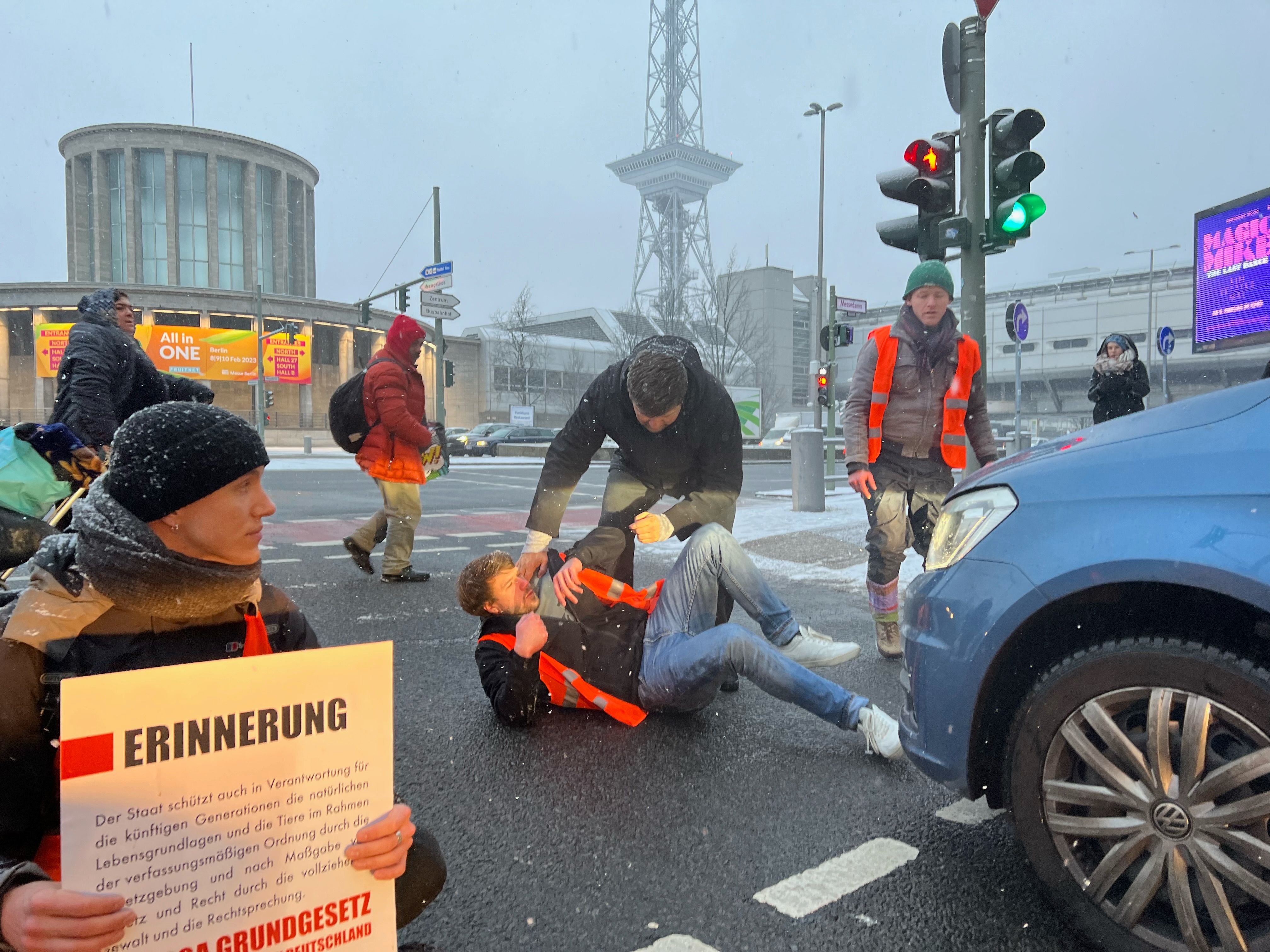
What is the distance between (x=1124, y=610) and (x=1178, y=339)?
64.1 metres

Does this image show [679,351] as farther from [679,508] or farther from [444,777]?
[444,777]

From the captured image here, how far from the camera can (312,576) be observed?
22.2 feet

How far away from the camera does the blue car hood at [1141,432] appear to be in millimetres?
1829

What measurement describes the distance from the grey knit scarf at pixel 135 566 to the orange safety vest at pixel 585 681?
69.1 inches

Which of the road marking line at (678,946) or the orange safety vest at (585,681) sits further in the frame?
the orange safety vest at (585,681)

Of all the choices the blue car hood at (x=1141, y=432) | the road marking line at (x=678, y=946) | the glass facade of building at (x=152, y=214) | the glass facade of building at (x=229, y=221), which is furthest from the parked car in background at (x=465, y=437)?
the road marking line at (x=678, y=946)

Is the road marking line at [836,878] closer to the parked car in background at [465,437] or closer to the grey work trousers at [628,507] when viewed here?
the grey work trousers at [628,507]

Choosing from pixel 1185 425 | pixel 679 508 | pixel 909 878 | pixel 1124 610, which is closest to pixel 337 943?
pixel 909 878

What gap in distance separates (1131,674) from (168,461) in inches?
75.2

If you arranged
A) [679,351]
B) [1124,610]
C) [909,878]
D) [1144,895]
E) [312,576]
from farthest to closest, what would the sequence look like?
[312,576]
[679,351]
[909,878]
[1124,610]
[1144,895]

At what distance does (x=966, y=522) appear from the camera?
7.41 feet

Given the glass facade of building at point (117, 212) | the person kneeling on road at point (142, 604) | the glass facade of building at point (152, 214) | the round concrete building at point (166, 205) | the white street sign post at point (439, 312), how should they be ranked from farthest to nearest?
the glass facade of building at point (117, 212), the glass facade of building at point (152, 214), the round concrete building at point (166, 205), the white street sign post at point (439, 312), the person kneeling on road at point (142, 604)

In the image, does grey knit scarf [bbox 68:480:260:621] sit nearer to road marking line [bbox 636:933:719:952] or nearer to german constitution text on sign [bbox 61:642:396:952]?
german constitution text on sign [bbox 61:642:396:952]

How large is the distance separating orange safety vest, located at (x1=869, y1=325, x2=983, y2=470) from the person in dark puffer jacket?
145 inches
